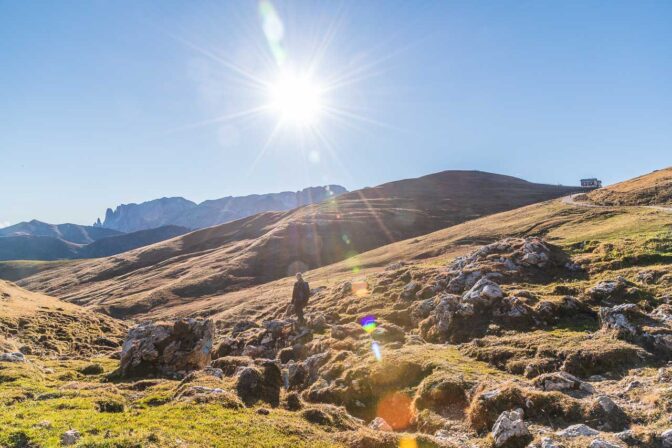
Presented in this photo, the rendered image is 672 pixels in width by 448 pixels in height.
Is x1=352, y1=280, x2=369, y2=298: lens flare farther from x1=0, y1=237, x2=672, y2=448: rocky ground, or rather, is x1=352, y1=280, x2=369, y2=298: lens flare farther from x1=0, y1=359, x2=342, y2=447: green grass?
x1=0, y1=359, x2=342, y2=447: green grass

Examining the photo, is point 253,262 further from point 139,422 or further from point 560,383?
point 560,383

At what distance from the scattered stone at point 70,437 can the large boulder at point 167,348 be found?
62.7ft

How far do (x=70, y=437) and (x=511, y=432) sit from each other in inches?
725

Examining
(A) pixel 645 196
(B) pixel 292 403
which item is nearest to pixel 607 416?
(B) pixel 292 403

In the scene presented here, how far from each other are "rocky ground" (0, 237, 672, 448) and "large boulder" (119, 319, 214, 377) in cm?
13

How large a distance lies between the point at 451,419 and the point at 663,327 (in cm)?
1566

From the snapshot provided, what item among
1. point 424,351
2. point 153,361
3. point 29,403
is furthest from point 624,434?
point 153,361

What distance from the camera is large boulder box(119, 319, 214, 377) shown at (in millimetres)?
33156

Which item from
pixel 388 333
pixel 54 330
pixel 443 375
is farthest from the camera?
pixel 54 330

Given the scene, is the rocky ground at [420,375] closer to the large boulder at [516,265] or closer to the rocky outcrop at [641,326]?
the rocky outcrop at [641,326]

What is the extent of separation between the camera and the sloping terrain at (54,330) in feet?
148

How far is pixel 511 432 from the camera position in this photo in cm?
1681

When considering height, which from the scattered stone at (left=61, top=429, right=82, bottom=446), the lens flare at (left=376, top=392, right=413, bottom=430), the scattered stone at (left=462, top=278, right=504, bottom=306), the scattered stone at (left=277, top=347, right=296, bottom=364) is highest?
the scattered stone at (left=61, top=429, right=82, bottom=446)

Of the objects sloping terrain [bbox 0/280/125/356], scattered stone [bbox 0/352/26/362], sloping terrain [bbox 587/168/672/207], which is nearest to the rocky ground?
scattered stone [bbox 0/352/26/362]
